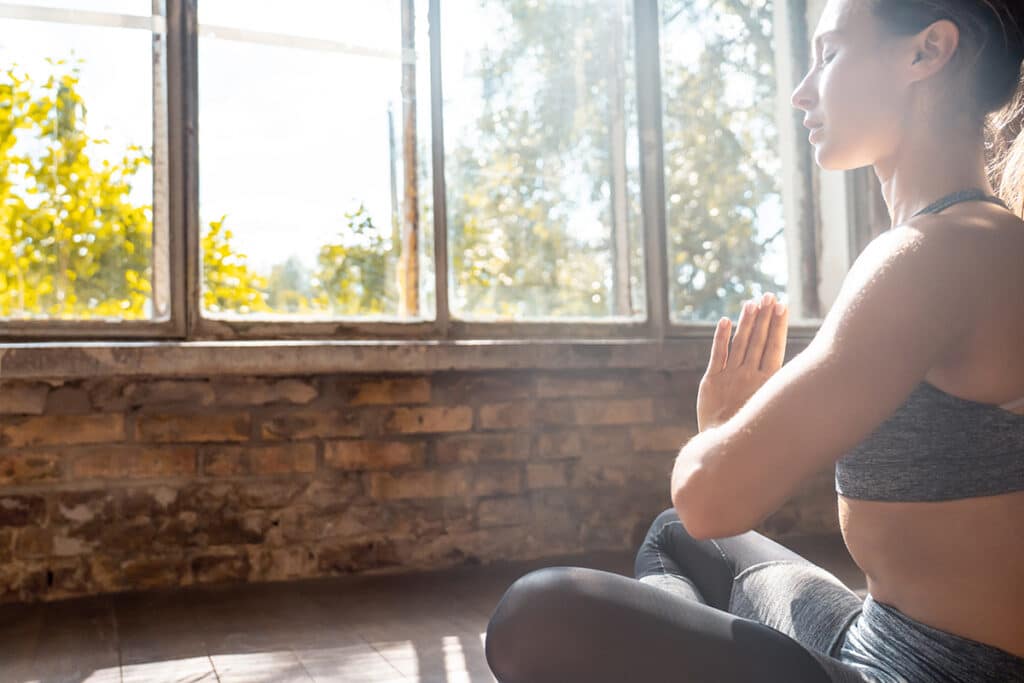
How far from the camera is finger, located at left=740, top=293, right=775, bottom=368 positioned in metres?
1.19

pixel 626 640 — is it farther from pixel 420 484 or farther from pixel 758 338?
pixel 420 484

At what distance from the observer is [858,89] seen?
1.11 m

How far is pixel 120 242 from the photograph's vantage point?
305 cm

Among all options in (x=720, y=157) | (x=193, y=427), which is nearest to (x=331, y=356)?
(x=193, y=427)

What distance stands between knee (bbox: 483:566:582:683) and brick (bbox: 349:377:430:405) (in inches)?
86.6

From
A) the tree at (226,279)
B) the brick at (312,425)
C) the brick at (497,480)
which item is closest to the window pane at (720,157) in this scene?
the brick at (497,480)

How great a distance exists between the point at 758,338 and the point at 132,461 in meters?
2.36

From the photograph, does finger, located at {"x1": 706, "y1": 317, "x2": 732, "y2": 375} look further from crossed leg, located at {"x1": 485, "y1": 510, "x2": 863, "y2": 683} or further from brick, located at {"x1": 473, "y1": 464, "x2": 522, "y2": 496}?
brick, located at {"x1": 473, "y1": 464, "x2": 522, "y2": 496}

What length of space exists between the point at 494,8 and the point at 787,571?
2797 millimetres

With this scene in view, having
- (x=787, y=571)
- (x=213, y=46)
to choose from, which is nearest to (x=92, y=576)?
(x=213, y=46)

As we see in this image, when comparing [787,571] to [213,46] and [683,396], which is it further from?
[213,46]

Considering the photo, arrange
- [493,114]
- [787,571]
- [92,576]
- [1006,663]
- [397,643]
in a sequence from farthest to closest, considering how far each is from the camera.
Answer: [493,114] < [92,576] < [397,643] < [787,571] < [1006,663]

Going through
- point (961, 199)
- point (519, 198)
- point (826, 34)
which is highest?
point (519, 198)

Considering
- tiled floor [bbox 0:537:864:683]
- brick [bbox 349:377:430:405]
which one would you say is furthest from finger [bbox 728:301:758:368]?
brick [bbox 349:377:430:405]
